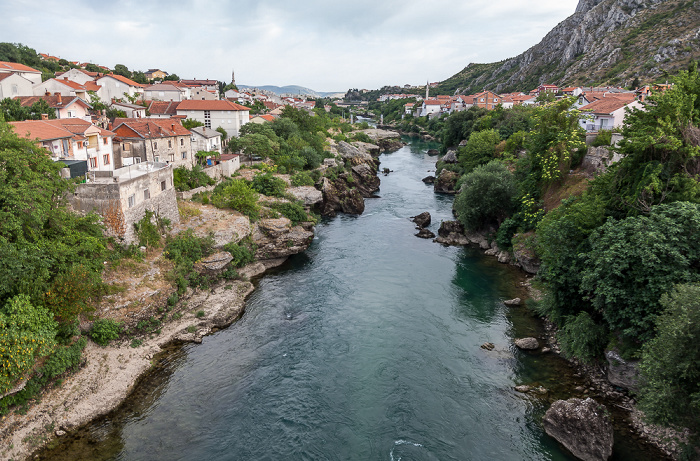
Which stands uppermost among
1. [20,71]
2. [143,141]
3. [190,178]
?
[20,71]

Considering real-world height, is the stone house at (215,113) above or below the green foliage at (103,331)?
above

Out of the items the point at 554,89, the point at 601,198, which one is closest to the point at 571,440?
the point at 601,198

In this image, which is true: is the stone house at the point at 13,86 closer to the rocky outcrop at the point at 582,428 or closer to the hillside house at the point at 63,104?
the hillside house at the point at 63,104

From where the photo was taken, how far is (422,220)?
4000 centimetres

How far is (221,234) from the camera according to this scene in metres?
28.3

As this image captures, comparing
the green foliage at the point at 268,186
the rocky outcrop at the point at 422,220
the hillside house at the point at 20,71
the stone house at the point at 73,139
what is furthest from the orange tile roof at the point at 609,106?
the hillside house at the point at 20,71

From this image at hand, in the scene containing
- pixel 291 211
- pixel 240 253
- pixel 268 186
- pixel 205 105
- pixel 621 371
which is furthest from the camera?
pixel 205 105

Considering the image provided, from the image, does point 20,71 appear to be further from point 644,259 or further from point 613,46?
point 613,46

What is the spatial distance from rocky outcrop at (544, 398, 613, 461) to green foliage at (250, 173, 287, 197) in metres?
27.7

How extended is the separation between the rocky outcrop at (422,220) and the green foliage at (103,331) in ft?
87.7

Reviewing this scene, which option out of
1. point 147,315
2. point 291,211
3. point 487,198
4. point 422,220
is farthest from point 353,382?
point 422,220

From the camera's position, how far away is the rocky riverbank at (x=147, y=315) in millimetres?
15234

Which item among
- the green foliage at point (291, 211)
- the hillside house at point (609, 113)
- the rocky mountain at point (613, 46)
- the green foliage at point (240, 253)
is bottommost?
the green foliage at point (240, 253)

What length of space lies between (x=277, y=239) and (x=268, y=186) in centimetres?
777
